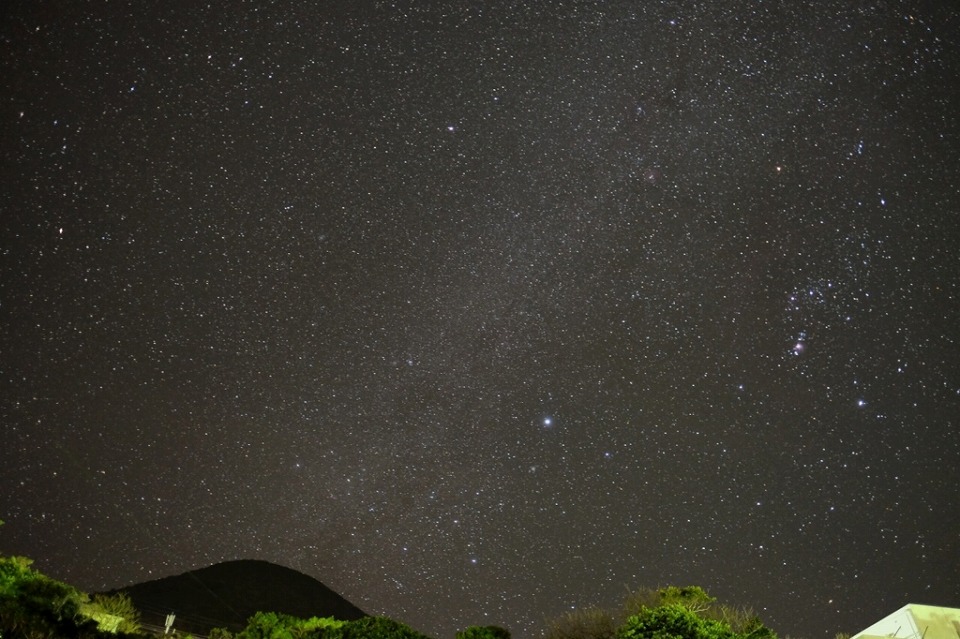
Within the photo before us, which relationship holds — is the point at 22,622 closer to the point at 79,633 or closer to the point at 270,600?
the point at 79,633

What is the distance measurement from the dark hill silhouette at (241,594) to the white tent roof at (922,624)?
4685cm

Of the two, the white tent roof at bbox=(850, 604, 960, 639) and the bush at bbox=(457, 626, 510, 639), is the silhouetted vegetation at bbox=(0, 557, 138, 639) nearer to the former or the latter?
the bush at bbox=(457, 626, 510, 639)

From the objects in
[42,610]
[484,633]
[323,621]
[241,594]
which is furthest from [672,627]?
[241,594]

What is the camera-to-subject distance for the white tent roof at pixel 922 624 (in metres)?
12.0

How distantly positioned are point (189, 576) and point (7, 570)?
54.7m

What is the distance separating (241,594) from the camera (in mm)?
64875

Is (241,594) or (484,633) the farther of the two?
(241,594)

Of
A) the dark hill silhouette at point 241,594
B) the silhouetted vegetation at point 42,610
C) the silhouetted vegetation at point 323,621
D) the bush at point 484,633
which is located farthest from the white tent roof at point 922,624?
the dark hill silhouette at point 241,594

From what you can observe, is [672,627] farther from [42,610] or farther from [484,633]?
[42,610]

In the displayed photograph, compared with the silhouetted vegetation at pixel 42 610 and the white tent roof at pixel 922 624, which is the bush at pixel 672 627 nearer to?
the white tent roof at pixel 922 624

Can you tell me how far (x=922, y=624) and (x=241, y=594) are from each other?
63264 millimetres

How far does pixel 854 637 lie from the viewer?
12.8 metres

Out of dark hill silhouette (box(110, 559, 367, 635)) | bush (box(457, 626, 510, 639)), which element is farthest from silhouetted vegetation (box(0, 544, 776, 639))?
dark hill silhouette (box(110, 559, 367, 635))

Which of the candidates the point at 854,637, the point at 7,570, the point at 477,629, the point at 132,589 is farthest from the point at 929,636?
the point at 132,589
